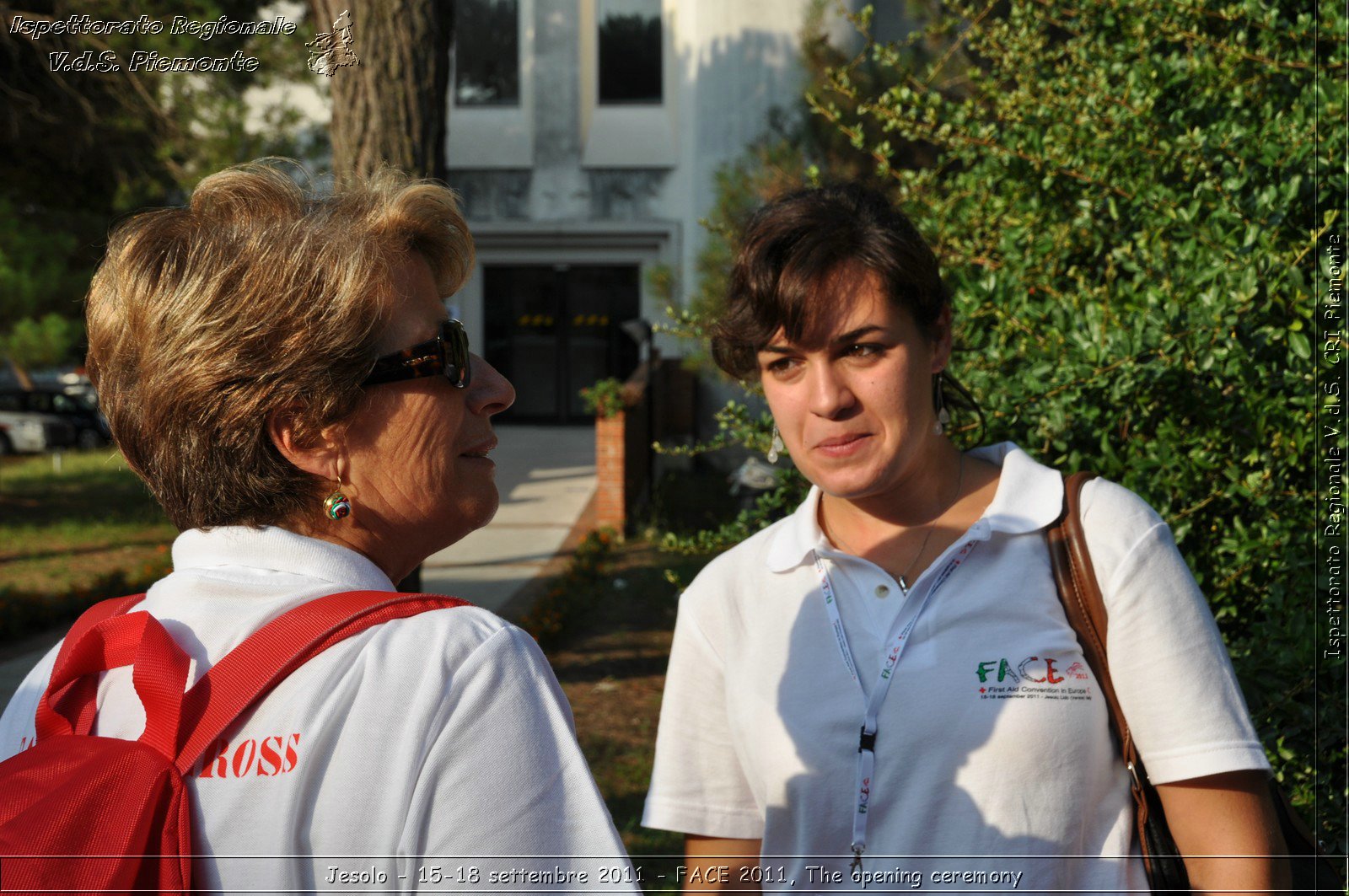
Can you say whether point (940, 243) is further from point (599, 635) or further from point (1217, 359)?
point (599, 635)

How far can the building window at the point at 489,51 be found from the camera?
65.4 feet

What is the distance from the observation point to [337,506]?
1.47 metres

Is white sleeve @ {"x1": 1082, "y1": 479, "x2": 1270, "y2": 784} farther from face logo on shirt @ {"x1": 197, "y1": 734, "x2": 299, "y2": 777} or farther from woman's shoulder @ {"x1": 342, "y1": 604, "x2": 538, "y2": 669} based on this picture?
face logo on shirt @ {"x1": 197, "y1": 734, "x2": 299, "y2": 777}

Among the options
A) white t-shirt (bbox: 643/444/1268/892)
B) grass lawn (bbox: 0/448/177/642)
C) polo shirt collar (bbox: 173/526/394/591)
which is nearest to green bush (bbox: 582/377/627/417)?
grass lawn (bbox: 0/448/177/642)

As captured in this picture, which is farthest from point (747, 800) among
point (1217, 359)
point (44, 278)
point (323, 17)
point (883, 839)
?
point (44, 278)

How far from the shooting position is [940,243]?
13.3ft

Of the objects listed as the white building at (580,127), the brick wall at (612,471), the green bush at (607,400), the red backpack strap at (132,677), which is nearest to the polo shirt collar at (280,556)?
the red backpack strap at (132,677)

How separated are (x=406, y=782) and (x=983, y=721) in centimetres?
106

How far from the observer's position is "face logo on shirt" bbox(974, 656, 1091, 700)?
1891 millimetres

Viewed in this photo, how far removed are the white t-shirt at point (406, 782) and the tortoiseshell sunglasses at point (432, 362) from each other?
0.36 metres

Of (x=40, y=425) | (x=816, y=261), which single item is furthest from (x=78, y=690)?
(x=40, y=425)

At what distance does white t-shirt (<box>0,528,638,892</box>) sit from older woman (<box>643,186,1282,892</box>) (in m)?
0.82

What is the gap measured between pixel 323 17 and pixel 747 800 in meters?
3.79

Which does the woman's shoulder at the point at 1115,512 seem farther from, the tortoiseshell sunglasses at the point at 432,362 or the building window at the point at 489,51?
the building window at the point at 489,51
